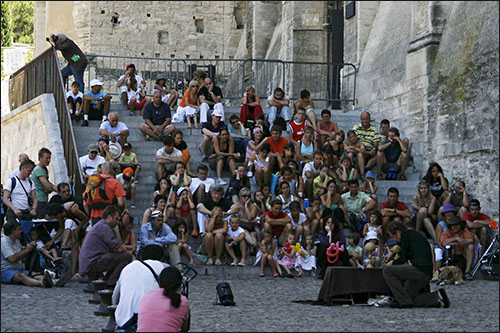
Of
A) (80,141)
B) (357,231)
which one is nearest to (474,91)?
(357,231)

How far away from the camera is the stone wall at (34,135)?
15.7 meters

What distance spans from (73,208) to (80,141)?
12.5 ft

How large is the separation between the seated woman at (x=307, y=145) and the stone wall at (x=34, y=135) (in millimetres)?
4103

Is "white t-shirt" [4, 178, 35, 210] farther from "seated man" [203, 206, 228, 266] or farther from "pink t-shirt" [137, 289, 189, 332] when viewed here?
"pink t-shirt" [137, 289, 189, 332]

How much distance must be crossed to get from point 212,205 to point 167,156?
173cm

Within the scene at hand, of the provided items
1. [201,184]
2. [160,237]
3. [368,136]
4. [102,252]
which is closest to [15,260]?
[102,252]

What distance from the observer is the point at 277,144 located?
1570 centimetres

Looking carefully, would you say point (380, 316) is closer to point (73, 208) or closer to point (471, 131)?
point (73, 208)

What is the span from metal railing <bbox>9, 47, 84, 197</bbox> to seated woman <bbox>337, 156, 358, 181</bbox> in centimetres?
434

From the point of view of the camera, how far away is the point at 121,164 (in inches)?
581

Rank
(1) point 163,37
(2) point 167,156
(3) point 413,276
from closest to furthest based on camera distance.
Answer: (3) point 413,276
(2) point 167,156
(1) point 163,37

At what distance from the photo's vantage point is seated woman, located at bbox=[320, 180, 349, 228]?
1393 cm

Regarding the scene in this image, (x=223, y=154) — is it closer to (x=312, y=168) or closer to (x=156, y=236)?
(x=312, y=168)

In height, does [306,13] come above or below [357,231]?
above
